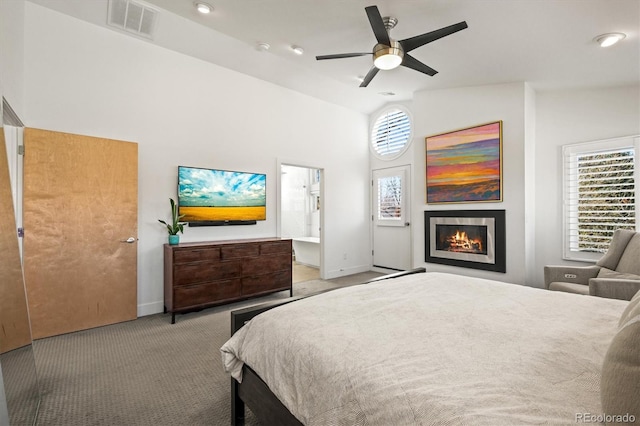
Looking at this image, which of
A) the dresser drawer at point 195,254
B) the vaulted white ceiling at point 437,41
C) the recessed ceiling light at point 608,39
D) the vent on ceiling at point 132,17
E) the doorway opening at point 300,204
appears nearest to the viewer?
the vaulted white ceiling at point 437,41

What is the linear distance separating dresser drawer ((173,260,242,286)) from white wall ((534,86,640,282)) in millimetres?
4190

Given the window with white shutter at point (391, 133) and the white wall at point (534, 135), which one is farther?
the window with white shutter at point (391, 133)

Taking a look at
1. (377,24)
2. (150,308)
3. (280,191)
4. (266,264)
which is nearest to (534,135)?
(377,24)

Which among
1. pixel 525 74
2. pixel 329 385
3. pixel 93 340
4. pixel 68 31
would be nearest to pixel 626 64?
pixel 525 74

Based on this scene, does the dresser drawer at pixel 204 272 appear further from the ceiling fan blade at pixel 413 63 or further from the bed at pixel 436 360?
the ceiling fan blade at pixel 413 63

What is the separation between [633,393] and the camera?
664 mm

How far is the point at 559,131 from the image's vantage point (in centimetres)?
413

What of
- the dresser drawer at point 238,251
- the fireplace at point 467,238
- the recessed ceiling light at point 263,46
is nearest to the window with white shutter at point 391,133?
the fireplace at point 467,238

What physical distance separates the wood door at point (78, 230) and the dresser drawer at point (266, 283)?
1260 millimetres

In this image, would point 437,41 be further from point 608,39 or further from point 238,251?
point 238,251

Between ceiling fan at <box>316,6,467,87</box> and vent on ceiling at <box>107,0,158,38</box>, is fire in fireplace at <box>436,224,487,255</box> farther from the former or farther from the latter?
vent on ceiling at <box>107,0,158,38</box>

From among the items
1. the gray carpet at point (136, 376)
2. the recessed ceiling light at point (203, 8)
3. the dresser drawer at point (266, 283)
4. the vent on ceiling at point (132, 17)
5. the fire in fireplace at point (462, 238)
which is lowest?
the gray carpet at point (136, 376)

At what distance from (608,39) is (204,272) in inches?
187

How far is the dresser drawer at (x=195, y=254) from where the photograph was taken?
3385 mm
